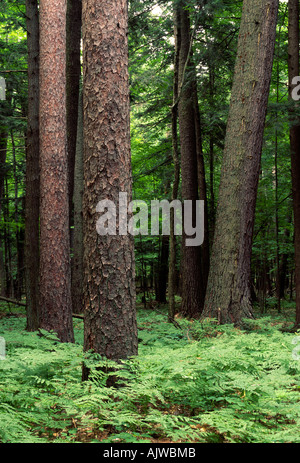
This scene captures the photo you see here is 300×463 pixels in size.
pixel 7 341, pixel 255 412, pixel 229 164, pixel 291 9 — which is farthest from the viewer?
pixel 291 9

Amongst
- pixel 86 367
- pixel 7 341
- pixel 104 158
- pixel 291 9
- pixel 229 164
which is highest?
pixel 291 9

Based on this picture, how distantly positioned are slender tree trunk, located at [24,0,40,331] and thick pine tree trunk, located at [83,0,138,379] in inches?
162

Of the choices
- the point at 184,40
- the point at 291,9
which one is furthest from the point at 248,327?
the point at 184,40

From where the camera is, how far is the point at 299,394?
11.0 ft

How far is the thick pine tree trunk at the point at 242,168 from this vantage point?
659 cm

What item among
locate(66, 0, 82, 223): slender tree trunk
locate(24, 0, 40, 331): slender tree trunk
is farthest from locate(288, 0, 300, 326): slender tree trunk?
locate(24, 0, 40, 331): slender tree trunk

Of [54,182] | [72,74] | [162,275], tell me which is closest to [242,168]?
[54,182]

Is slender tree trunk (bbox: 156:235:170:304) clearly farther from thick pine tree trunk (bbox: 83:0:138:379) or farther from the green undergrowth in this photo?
thick pine tree trunk (bbox: 83:0:138:379)

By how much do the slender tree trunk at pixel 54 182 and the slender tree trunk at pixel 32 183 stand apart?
537 mm

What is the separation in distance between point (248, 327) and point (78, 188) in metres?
7.66

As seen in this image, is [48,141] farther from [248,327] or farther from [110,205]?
[248,327]

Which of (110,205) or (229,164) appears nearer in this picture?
(110,205)

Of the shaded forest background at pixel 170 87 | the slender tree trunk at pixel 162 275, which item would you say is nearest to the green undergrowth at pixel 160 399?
the shaded forest background at pixel 170 87

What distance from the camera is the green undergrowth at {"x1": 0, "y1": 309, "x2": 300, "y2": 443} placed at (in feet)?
9.42
